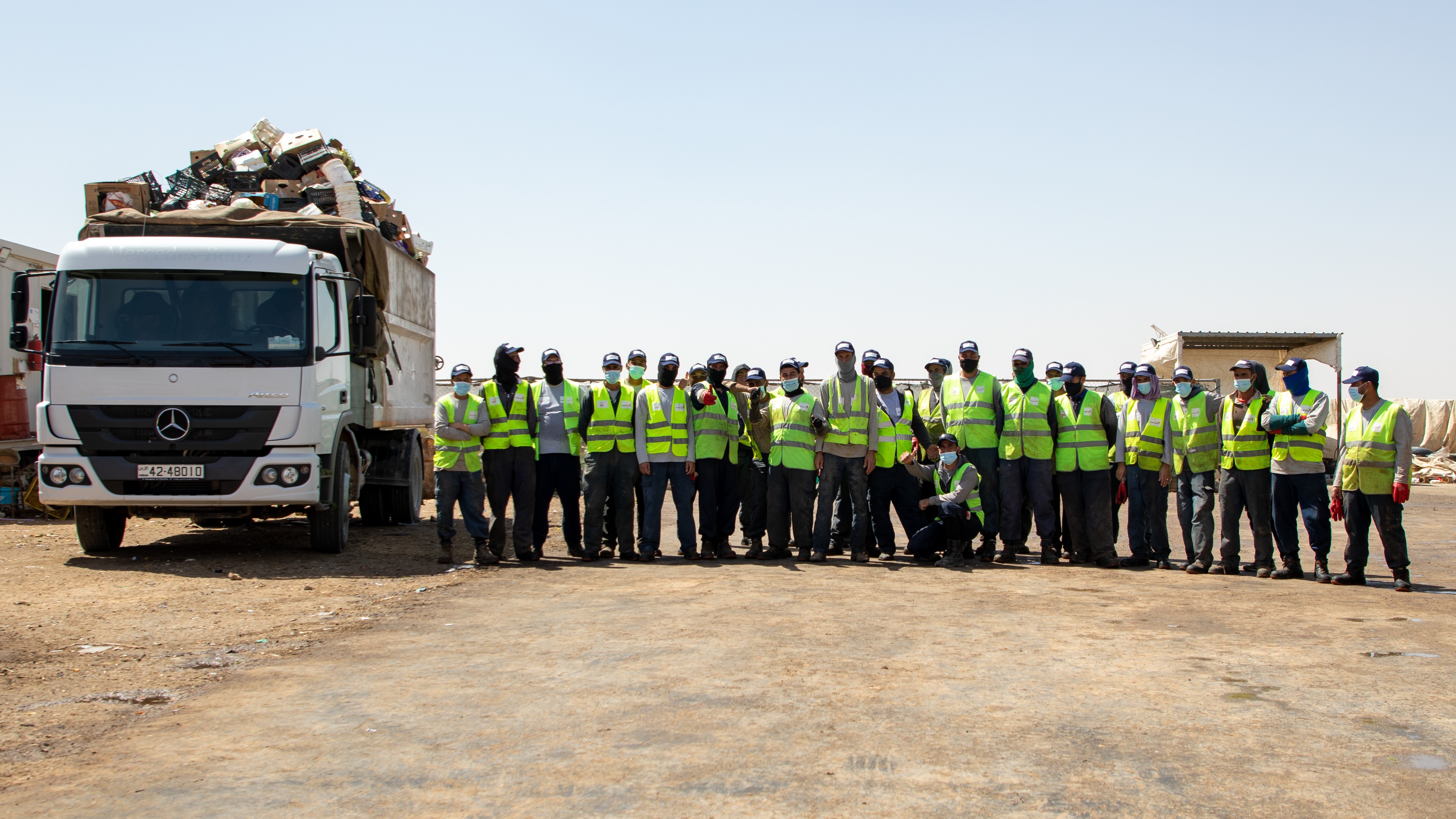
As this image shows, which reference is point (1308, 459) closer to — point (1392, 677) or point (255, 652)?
point (1392, 677)

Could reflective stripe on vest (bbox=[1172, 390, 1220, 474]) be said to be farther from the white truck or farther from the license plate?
the license plate

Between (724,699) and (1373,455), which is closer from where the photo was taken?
(724,699)

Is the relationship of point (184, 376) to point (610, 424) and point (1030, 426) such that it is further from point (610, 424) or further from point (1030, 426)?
point (1030, 426)

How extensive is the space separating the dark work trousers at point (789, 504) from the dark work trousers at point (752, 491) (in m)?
0.60

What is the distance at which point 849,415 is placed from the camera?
1088cm

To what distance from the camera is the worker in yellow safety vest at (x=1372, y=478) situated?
916 centimetres

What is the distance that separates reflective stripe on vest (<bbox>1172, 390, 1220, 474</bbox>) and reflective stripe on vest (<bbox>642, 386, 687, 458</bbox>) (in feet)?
15.1

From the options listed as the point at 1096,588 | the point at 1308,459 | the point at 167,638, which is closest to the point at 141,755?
the point at 167,638

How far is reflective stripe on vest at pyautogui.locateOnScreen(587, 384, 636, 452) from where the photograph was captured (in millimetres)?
11016

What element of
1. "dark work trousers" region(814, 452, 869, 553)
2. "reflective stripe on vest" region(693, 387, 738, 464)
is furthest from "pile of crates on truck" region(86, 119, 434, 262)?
"dark work trousers" region(814, 452, 869, 553)

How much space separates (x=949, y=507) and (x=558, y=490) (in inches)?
147

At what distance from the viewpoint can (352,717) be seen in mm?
4930

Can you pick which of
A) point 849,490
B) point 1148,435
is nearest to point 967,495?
point 849,490

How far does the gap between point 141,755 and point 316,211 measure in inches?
374
